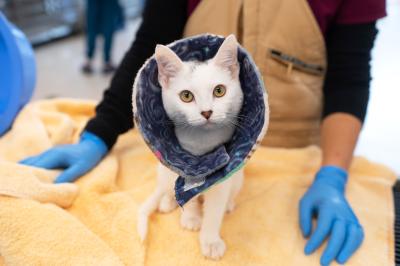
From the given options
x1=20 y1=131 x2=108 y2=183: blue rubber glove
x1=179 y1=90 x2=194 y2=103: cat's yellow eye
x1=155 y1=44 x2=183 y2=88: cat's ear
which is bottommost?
x1=20 y1=131 x2=108 y2=183: blue rubber glove

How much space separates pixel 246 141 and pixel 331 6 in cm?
45

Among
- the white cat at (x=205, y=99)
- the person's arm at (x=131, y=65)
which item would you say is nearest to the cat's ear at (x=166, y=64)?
the white cat at (x=205, y=99)

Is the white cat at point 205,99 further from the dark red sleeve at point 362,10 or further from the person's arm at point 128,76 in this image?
the dark red sleeve at point 362,10

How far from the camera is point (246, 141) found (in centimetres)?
48

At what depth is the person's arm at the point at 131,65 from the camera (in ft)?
2.54

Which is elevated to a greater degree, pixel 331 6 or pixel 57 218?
pixel 331 6

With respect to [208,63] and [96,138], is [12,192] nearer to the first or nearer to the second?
[96,138]

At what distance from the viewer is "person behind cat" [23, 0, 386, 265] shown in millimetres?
748

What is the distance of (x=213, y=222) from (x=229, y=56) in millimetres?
255

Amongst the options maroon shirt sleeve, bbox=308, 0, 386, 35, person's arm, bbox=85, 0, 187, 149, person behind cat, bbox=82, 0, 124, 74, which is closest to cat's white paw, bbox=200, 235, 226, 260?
person's arm, bbox=85, 0, 187, 149

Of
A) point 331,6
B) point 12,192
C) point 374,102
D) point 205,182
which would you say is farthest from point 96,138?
point 374,102

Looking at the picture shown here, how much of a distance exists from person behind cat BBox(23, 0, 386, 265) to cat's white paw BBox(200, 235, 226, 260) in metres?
0.24

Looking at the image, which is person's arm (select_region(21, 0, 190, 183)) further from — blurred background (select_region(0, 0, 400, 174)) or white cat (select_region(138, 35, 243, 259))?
blurred background (select_region(0, 0, 400, 174))

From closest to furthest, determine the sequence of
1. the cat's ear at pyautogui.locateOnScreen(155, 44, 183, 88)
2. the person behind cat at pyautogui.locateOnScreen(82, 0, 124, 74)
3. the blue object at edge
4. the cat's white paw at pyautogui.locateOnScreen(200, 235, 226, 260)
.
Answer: the cat's ear at pyautogui.locateOnScreen(155, 44, 183, 88), the cat's white paw at pyautogui.locateOnScreen(200, 235, 226, 260), the blue object at edge, the person behind cat at pyautogui.locateOnScreen(82, 0, 124, 74)
